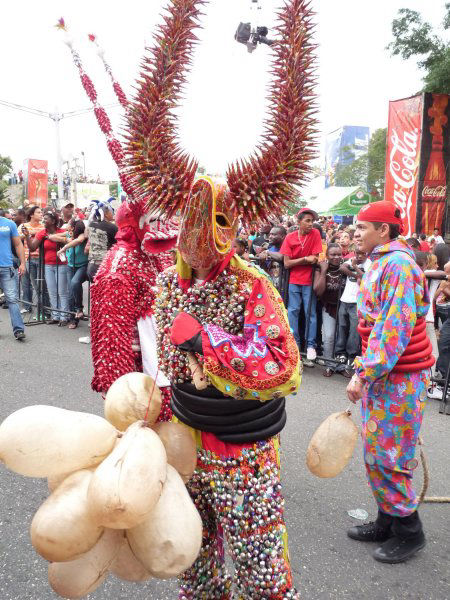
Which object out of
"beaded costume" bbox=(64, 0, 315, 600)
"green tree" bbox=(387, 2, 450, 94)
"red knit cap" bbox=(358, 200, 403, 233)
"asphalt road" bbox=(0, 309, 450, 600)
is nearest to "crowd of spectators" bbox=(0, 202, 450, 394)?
"asphalt road" bbox=(0, 309, 450, 600)

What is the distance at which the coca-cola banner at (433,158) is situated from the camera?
11.6 metres

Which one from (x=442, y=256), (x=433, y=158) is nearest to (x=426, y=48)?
(x=433, y=158)

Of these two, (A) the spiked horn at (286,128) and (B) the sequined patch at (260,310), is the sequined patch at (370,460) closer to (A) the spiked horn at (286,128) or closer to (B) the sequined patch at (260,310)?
(B) the sequined patch at (260,310)

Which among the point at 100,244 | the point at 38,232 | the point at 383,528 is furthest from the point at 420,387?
the point at 38,232

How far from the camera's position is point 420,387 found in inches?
92.4

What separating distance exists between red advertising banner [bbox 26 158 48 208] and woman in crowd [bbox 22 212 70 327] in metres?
17.4

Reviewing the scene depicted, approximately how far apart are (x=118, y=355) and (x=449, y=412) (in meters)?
3.63

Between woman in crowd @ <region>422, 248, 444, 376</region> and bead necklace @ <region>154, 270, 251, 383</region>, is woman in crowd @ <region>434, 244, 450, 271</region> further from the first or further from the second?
bead necklace @ <region>154, 270, 251, 383</region>

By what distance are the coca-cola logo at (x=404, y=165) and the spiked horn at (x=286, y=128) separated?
1100 cm

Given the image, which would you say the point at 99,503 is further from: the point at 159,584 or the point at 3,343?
the point at 3,343

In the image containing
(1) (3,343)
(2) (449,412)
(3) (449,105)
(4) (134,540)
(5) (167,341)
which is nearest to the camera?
(4) (134,540)

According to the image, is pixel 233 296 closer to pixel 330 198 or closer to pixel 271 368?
pixel 271 368

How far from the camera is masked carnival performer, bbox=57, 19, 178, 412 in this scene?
7.27ft

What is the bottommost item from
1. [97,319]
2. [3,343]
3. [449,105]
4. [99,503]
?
[3,343]
